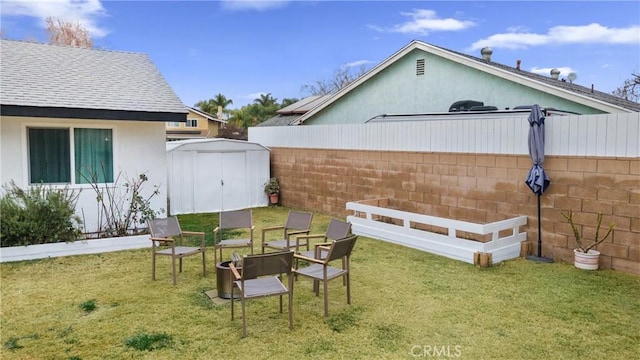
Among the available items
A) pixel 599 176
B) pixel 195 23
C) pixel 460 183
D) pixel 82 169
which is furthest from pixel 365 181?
pixel 195 23

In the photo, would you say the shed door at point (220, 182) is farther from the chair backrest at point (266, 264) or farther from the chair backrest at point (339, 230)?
the chair backrest at point (266, 264)

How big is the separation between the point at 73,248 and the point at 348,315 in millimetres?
5606

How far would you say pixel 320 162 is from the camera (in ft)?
42.2

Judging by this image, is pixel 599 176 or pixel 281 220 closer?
pixel 599 176

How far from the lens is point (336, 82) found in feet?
147

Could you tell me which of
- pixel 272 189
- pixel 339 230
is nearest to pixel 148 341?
pixel 339 230

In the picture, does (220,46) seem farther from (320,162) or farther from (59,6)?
(320,162)

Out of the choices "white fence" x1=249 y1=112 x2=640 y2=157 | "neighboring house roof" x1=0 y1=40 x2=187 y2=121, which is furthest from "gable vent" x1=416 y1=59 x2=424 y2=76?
"neighboring house roof" x1=0 y1=40 x2=187 y2=121

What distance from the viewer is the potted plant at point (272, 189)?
14.2 meters

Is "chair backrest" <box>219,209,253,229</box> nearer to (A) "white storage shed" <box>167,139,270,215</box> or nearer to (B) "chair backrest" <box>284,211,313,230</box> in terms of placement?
(B) "chair backrest" <box>284,211,313,230</box>

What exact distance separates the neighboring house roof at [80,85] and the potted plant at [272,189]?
488 centimetres

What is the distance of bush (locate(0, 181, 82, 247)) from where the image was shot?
7574 mm

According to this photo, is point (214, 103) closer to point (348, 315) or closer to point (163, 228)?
point (163, 228)

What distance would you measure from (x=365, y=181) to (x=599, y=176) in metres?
5.56
